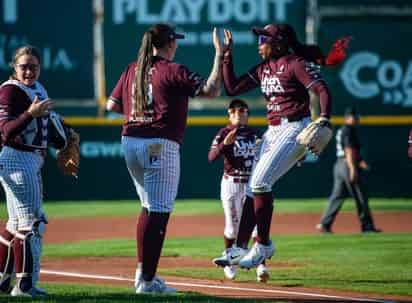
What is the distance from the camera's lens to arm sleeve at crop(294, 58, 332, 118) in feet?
25.6

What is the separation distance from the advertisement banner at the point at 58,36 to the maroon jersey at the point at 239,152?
1018 centimetres

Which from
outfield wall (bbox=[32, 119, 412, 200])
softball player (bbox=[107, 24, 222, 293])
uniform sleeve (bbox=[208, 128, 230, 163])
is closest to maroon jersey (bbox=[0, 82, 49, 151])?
softball player (bbox=[107, 24, 222, 293])

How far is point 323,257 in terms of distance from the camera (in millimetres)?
10875

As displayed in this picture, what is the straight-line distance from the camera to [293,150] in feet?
26.7

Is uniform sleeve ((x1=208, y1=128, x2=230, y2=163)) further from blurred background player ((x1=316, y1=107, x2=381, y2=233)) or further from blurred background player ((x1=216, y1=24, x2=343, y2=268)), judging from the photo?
blurred background player ((x1=316, y1=107, x2=381, y2=233))

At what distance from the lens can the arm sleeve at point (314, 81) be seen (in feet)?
25.6

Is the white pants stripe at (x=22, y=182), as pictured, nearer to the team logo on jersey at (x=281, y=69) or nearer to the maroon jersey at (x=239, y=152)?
the team logo on jersey at (x=281, y=69)

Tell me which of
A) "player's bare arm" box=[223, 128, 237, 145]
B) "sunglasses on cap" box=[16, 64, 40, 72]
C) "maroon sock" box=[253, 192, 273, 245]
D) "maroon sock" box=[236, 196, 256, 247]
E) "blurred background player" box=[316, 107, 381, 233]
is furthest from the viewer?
"blurred background player" box=[316, 107, 381, 233]

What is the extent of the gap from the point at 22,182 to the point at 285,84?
2.29 metres

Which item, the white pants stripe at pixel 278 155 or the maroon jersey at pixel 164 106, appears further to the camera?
the white pants stripe at pixel 278 155

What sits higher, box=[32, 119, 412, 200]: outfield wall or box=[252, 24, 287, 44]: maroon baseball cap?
box=[252, 24, 287, 44]: maroon baseball cap

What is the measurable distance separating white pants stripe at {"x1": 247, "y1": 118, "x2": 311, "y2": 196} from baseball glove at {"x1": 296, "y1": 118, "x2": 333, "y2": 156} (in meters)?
0.27

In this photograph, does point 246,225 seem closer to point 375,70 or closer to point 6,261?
point 6,261

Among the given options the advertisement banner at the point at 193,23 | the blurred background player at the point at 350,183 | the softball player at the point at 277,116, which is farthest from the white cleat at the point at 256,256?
the advertisement banner at the point at 193,23
